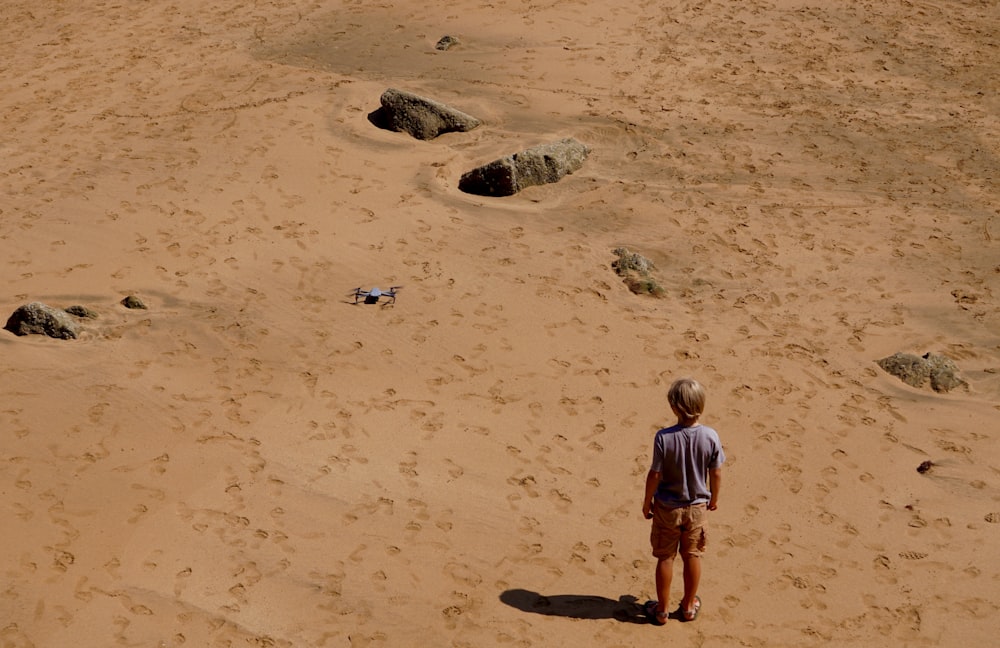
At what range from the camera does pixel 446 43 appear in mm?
19203

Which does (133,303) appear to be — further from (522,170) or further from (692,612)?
(692,612)

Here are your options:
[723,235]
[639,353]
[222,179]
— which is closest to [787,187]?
[723,235]

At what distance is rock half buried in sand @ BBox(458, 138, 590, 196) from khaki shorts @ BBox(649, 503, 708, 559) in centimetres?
814

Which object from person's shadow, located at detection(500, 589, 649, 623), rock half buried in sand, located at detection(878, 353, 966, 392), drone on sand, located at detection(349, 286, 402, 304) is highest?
drone on sand, located at detection(349, 286, 402, 304)

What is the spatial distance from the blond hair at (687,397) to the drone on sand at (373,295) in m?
5.83

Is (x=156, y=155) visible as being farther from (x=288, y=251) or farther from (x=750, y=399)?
(x=750, y=399)

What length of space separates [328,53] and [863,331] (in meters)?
10.9

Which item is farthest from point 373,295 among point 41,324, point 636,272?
point 41,324

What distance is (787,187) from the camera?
15.4 metres

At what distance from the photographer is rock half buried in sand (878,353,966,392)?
11.5 metres

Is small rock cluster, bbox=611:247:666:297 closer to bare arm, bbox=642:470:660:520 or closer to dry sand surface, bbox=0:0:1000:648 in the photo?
dry sand surface, bbox=0:0:1000:648

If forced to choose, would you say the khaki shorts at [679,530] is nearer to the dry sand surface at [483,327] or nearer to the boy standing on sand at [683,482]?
the boy standing on sand at [683,482]

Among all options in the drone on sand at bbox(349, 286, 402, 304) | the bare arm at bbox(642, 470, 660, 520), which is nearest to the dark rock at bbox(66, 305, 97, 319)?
the drone on sand at bbox(349, 286, 402, 304)

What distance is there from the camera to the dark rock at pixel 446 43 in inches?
755
